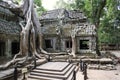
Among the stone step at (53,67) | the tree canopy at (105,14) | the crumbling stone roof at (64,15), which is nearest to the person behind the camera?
the stone step at (53,67)

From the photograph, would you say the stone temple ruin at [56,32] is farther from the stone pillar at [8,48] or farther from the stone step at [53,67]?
the stone step at [53,67]

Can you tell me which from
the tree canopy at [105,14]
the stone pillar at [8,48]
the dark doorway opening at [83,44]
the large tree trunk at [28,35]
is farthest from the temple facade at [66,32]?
the stone pillar at [8,48]

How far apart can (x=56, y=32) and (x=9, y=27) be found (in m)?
6.57

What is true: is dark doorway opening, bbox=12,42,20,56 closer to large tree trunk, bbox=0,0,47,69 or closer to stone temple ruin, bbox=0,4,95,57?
stone temple ruin, bbox=0,4,95,57

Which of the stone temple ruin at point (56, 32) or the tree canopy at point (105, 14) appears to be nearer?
the stone temple ruin at point (56, 32)

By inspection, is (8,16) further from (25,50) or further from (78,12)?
(78,12)

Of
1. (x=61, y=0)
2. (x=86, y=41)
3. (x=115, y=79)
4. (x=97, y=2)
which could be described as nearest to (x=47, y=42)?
(x=86, y=41)

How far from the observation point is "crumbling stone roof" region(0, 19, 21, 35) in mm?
12297

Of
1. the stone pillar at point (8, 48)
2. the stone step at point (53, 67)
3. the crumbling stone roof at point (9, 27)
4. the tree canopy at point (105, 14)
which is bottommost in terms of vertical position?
the stone step at point (53, 67)

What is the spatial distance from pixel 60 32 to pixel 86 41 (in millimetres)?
3598

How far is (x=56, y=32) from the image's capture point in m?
18.2

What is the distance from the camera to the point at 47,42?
19031mm

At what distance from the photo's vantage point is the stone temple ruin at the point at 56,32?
42.3 feet

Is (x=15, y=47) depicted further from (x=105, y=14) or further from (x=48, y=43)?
(x=105, y=14)
